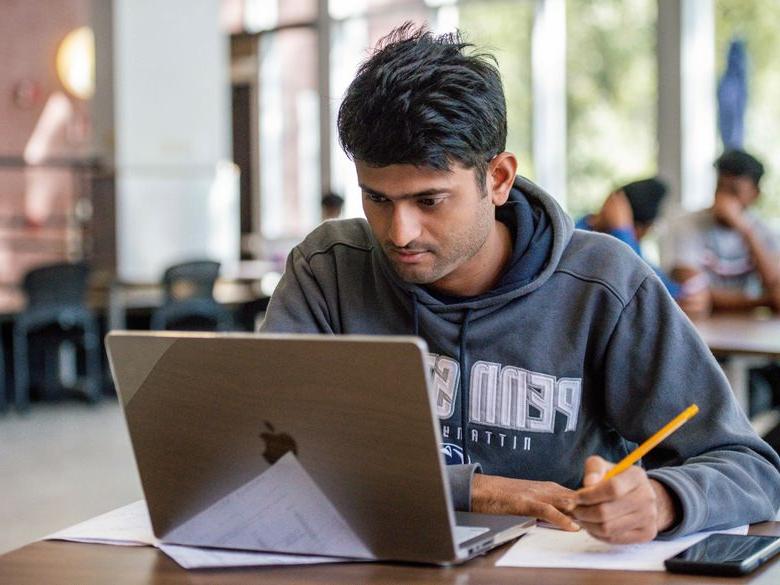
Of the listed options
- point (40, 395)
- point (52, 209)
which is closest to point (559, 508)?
point (40, 395)

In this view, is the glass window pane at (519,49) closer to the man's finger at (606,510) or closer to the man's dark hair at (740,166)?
the man's dark hair at (740,166)

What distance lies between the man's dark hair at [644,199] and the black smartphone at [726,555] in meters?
3.02

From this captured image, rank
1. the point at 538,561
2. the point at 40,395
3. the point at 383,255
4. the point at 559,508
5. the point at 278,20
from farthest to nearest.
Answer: the point at 278,20 → the point at 40,395 → the point at 383,255 → the point at 559,508 → the point at 538,561

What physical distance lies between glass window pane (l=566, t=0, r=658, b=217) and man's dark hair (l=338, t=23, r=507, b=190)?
276 inches

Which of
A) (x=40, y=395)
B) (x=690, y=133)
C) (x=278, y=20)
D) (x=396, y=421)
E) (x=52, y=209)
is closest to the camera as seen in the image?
(x=396, y=421)

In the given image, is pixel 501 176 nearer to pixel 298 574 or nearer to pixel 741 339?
pixel 298 574

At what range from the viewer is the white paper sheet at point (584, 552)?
3.81 feet

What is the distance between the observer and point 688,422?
4.73 ft

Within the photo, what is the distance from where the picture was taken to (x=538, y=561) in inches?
46.1

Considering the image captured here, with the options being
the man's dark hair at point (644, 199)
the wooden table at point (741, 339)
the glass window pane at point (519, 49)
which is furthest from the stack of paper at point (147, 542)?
the glass window pane at point (519, 49)

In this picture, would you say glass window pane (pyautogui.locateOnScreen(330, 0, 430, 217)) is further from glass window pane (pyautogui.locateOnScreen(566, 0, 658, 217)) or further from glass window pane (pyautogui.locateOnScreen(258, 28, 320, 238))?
glass window pane (pyautogui.locateOnScreen(566, 0, 658, 217))

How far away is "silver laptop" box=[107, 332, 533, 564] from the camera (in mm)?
1049

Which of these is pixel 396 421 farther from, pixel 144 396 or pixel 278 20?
pixel 278 20

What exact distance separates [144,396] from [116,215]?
735 centimetres
